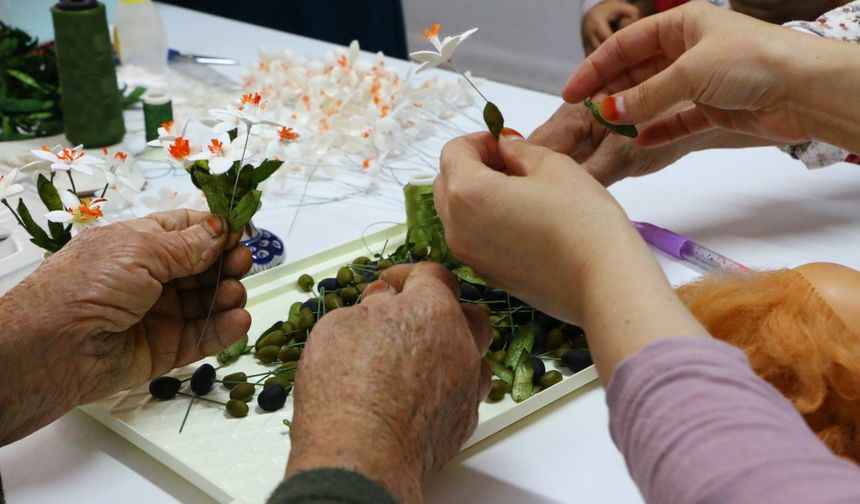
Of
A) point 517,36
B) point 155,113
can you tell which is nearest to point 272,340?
point 155,113

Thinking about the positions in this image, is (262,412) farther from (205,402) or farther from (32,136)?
(32,136)

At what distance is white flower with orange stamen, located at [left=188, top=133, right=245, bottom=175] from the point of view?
3.05 ft

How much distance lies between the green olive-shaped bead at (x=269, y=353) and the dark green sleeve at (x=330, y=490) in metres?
0.36

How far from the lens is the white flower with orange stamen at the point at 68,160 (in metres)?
0.99

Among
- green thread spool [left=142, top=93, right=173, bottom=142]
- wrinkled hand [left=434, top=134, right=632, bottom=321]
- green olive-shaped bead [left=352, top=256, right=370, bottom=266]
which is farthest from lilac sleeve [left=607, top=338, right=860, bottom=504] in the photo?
green thread spool [left=142, top=93, right=173, bottom=142]

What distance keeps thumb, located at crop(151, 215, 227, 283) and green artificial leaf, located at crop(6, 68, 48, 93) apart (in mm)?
984

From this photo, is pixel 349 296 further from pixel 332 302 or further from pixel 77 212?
pixel 77 212

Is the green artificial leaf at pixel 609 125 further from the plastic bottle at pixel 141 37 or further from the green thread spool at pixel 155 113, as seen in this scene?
the plastic bottle at pixel 141 37

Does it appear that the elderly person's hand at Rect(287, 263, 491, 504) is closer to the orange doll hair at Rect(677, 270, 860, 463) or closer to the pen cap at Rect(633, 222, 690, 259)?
the orange doll hair at Rect(677, 270, 860, 463)

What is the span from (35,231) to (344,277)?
0.36 m

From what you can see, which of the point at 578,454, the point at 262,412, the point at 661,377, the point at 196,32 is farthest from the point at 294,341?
the point at 196,32

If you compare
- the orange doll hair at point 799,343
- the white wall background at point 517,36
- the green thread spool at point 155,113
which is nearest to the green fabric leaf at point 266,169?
the orange doll hair at point 799,343

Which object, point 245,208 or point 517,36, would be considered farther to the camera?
point 517,36

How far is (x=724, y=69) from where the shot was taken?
0.99 metres
